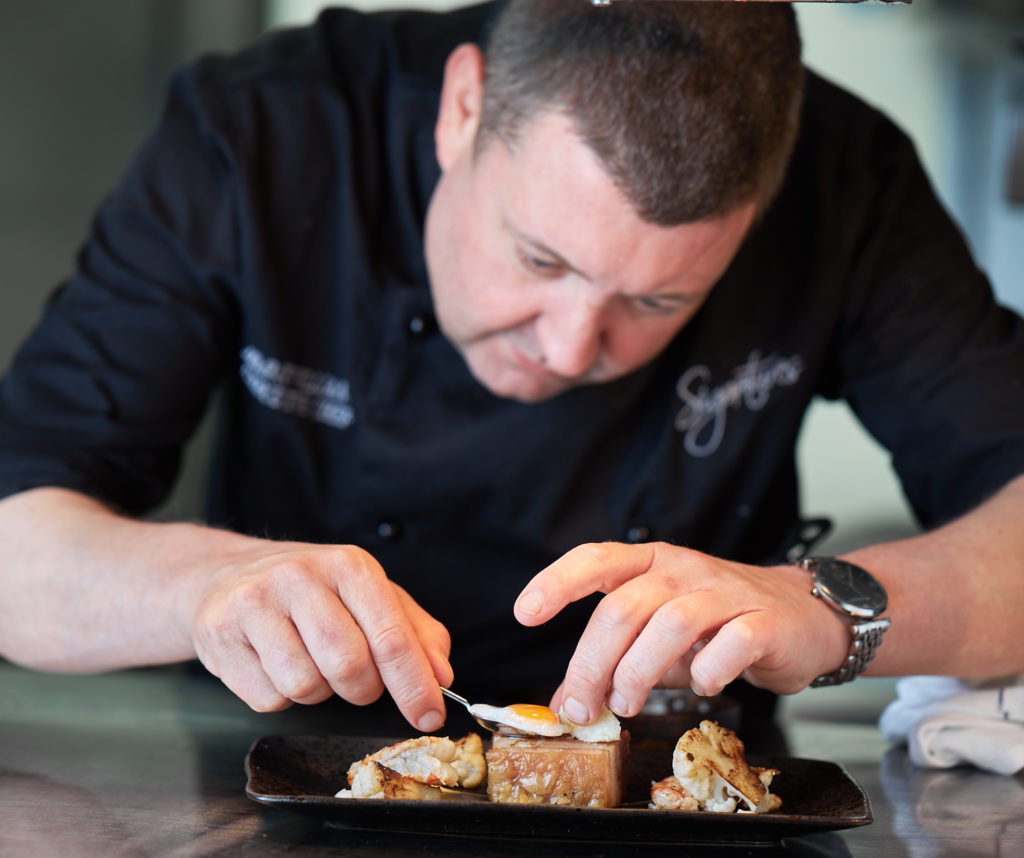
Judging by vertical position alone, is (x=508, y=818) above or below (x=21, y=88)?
below

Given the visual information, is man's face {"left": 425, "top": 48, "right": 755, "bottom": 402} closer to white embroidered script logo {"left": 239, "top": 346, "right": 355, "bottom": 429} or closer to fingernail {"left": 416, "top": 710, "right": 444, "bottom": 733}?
white embroidered script logo {"left": 239, "top": 346, "right": 355, "bottom": 429}

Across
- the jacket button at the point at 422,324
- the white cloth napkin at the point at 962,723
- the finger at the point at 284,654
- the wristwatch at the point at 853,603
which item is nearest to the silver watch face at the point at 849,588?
the wristwatch at the point at 853,603

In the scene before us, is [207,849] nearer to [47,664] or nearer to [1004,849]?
[47,664]

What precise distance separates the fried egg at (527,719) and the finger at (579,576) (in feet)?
0.33

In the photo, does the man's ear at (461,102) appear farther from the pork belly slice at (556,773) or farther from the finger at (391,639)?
the pork belly slice at (556,773)

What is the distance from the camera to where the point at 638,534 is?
1523mm

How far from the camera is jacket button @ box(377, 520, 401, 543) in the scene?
1.51 m

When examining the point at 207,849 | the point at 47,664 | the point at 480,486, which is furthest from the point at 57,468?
the point at 207,849

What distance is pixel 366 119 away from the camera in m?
1.59

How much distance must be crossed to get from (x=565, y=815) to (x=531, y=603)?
0.51 feet

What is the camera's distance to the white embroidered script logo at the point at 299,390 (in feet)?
5.11

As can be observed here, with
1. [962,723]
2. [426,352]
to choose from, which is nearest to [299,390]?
[426,352]

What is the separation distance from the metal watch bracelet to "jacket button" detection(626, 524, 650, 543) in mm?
409

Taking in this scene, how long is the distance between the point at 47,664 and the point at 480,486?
550mm
